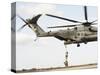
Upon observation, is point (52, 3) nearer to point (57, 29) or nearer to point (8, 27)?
point (57, 29)

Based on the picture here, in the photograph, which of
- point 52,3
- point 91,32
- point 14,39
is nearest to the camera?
point 14,39

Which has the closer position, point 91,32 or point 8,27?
point 8,27

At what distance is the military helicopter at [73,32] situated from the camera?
88.0 inches

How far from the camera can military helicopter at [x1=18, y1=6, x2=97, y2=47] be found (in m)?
2.23

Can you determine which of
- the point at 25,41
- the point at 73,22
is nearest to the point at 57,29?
the point at 73,22

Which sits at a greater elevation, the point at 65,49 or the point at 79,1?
the point at 79,1

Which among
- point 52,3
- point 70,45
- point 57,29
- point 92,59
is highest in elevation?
point 52,3

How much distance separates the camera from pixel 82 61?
7.99 ft

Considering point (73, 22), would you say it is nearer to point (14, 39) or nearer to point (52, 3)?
point (52, 3)

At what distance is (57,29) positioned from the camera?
2.32 metres

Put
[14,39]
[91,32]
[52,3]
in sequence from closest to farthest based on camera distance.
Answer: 1. [14,39]
2. [52,3]
3. [91,32]

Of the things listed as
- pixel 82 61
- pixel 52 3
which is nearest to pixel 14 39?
pixel 52 3

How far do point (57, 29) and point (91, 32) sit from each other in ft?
1.23

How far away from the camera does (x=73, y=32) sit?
2383 mm
